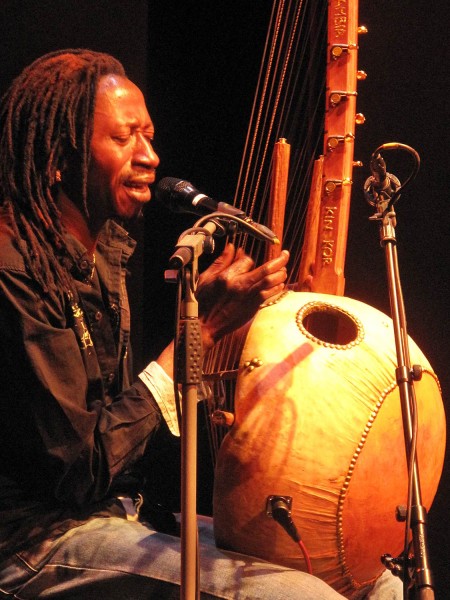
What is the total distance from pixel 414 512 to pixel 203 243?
25.6 inches

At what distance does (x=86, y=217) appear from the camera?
2051mm

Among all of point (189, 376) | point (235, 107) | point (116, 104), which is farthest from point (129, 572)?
point (235, 107)

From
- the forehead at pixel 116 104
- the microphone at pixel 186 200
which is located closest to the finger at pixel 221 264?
the microphone at pixel 186 200

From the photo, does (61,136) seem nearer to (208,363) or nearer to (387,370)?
(208,363)

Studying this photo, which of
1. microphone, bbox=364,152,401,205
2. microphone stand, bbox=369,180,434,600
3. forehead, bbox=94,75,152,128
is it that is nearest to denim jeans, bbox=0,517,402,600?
microphone stand, bbox=369,180,434,600

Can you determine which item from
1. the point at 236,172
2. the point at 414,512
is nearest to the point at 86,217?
the point at 414,512

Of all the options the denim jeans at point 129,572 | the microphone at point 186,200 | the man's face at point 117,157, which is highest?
the man's face at point 117,157

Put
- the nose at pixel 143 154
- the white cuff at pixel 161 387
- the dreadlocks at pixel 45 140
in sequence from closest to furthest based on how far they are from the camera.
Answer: the white cuff at pixel 161 387, the dreadlocks at pixel 45 140, the nose at pixel 143 154

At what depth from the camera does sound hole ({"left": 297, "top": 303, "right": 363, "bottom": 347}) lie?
1884 mm

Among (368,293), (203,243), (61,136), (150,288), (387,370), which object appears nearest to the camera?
(203,243)

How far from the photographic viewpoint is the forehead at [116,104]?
2.03 meters

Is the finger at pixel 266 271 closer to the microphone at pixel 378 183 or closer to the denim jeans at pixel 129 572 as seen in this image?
the microphone at pixel 378 183

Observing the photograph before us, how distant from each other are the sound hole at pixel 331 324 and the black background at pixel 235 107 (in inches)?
38.3

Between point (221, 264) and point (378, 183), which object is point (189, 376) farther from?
point (378, 183)
